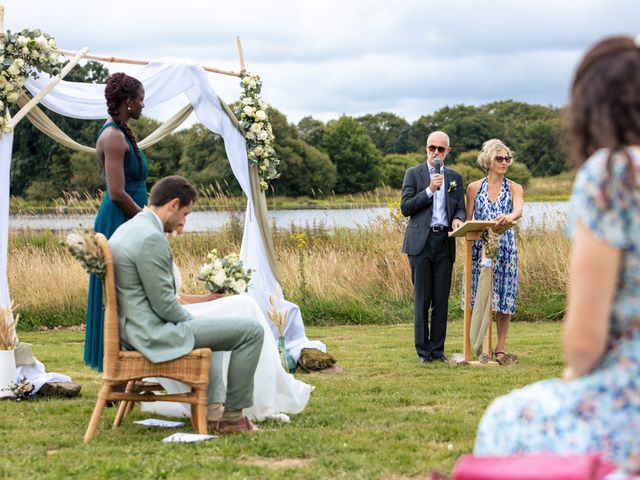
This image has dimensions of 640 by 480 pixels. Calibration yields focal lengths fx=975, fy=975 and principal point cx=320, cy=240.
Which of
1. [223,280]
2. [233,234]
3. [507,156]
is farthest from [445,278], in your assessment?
[233,234]

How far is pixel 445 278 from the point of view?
915 cm

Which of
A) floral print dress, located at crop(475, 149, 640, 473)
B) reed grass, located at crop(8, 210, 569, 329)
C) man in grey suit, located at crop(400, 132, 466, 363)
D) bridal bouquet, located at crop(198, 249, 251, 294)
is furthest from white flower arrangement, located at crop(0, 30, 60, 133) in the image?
floral print dress, located at crop(475, 149, 640, 473)

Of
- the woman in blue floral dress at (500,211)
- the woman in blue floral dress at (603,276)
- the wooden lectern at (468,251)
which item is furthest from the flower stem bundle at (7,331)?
the woman in blue floral dress at (603,276)

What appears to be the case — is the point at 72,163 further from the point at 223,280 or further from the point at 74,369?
the point at 223,280

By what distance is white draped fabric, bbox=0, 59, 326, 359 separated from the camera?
775cm

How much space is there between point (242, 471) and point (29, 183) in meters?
28.3

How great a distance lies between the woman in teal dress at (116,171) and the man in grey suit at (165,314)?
106 cm

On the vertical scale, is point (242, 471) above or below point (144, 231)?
below

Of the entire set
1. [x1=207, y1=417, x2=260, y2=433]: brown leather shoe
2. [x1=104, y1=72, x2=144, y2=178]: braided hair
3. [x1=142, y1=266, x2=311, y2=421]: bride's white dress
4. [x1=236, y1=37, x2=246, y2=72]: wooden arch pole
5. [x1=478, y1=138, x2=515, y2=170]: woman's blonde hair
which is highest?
[x1=236, y1=37, x2=246, y2=72]: wooden arch pole

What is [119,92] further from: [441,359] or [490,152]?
[441,359]

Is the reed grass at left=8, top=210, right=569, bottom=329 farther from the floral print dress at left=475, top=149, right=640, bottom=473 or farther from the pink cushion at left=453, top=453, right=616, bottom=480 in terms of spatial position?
the pink cushion at left=453, top=453, right=616, bottom=480

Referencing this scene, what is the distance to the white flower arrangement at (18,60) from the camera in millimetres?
7609

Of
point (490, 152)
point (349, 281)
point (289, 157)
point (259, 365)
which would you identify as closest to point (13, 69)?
point (259, 365)

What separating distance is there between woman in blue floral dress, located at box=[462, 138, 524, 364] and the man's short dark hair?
3.85 meters
